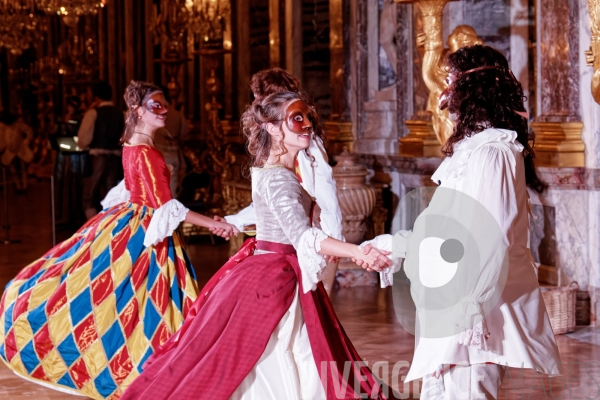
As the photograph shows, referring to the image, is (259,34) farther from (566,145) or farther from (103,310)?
(103,310)

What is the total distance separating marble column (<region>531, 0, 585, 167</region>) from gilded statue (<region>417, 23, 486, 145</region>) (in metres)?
0.49

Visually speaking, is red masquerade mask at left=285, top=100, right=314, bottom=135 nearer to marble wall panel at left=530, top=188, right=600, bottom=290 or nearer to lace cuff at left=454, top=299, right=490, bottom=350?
lace cuff at left=454, top=299, right=490, bottom=350

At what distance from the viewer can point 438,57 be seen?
22.2 ft

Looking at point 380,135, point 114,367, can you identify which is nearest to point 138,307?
point 114,367

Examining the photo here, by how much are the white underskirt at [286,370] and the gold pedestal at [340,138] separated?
21.1 ft

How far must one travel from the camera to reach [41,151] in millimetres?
21750

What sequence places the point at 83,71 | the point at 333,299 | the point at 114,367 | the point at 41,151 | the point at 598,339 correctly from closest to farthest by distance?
the point at 114,367, the point at 598,339, the point at 333,299, the point at 83,71, the point at 41,151

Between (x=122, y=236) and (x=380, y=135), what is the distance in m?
4.80

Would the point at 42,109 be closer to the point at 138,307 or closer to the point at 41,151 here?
the point at 41,151

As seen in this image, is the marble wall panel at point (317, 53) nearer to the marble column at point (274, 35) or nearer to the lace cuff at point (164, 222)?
the marble column at point (274, 35)

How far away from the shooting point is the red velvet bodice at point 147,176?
4707 millimetres

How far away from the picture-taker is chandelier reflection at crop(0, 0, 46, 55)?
14984mm

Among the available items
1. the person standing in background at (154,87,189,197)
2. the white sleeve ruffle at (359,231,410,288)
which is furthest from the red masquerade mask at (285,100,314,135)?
the person standing in background at (154,87,189,197)

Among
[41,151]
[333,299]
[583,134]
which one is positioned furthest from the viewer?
[41,151]
